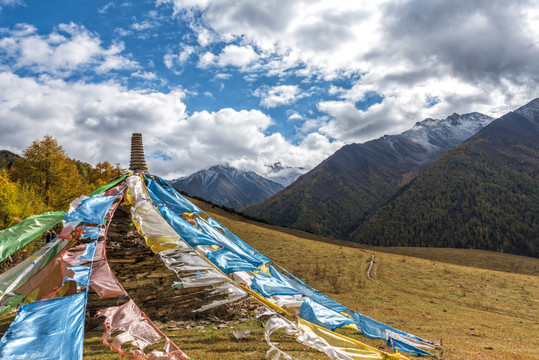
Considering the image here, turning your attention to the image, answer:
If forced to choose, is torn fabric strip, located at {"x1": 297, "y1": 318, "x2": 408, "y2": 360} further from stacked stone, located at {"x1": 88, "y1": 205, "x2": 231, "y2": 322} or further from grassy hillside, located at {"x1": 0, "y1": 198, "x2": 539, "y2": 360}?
stacked stone, located at {"x1": 88, "y1": 205, "x2": 231, "y2": 322}

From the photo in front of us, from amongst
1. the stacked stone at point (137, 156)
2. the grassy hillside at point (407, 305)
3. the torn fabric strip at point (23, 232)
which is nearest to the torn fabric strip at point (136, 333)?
the grassy hillside at point (407, 305)

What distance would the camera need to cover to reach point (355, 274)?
30250 mm

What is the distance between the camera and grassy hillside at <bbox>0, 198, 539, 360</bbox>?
10039 millimetres

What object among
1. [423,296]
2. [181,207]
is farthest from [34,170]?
[423,296]

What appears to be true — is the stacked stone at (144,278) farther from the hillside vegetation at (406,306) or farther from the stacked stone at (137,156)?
the stacked stone at (137,156)

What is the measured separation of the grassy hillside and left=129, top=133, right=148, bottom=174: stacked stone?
799 cm

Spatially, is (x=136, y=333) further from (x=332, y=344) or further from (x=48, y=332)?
(x=332, y=344)

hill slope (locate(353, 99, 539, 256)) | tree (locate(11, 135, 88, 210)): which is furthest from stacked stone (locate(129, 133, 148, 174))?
hill slope (locate(353, 99, 539, 256))

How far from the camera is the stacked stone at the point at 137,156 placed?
15.6 m

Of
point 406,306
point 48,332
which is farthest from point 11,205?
point 406,306

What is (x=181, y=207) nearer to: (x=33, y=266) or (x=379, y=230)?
(x=33, y=266)

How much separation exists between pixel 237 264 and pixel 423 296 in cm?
2218

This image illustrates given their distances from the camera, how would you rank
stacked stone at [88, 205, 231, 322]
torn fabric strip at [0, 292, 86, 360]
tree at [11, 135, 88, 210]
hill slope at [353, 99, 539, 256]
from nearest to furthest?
torn fabric strip at [0, 292, 86, 360], stacked stone at [88, 205, 231, 322], tree at [11, 135, 88, 210], hill slope at [353, 99, 539, 256]

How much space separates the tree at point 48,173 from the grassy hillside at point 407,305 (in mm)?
25184
